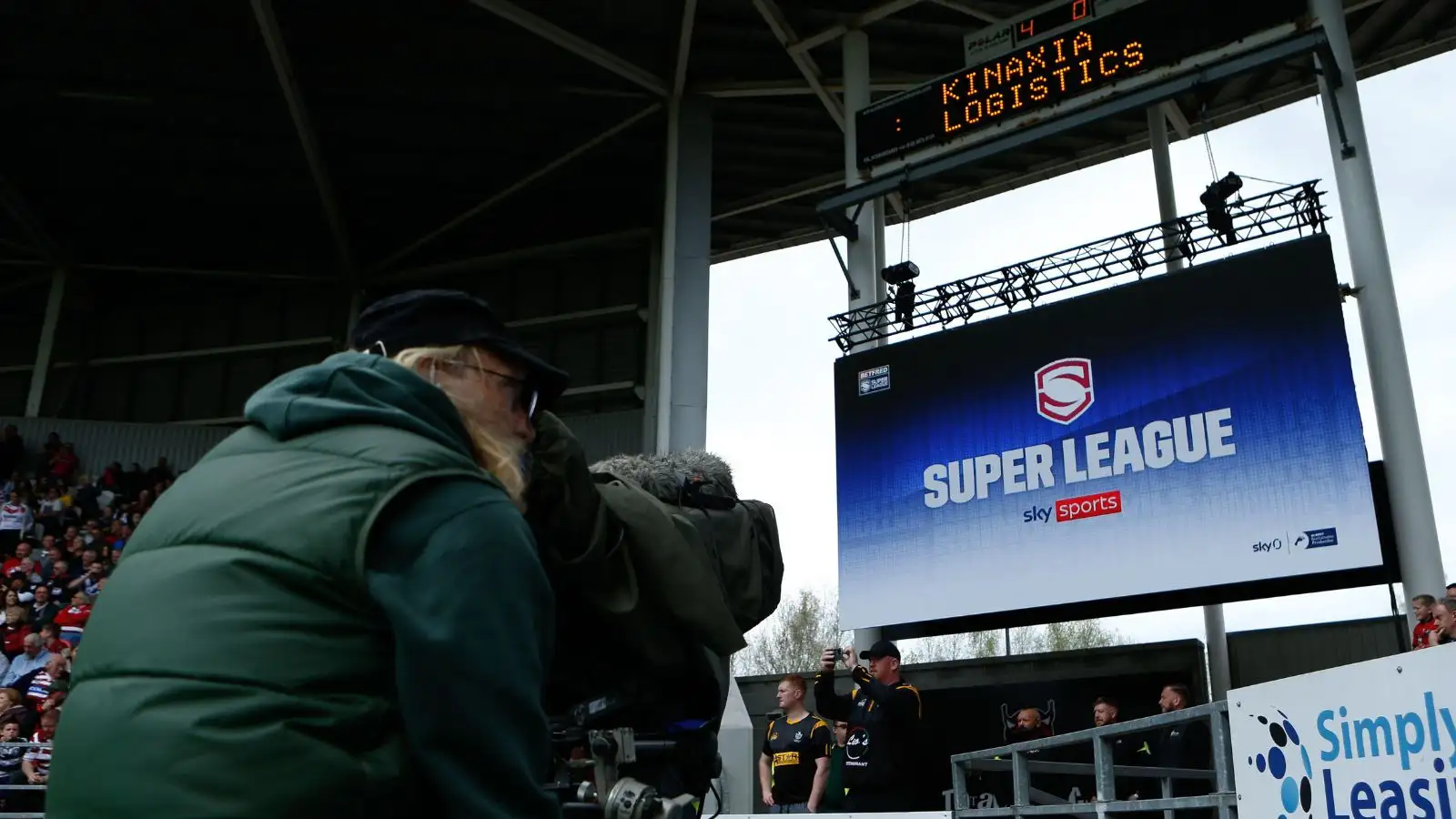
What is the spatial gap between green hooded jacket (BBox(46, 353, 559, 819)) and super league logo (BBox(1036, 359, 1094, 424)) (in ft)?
33.9

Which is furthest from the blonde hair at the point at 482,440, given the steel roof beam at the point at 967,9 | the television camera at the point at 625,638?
the steel roof beam at the point at 967,9

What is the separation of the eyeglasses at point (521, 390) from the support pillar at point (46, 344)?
2309 centimetres

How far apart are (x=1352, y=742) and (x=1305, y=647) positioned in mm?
9838

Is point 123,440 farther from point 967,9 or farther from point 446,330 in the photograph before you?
point 446,330

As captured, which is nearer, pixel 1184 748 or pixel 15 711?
pixel 1184 748

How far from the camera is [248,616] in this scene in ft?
3.71

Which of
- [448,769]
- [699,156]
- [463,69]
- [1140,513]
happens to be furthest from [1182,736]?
[463,69]

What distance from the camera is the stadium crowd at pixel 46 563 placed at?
900 centimetres

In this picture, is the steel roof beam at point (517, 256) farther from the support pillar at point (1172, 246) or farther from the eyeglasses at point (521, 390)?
the eyeglasses at point (521, 390)

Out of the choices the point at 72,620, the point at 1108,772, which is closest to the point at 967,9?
the point at 1108,772

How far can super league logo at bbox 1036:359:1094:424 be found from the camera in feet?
36.1

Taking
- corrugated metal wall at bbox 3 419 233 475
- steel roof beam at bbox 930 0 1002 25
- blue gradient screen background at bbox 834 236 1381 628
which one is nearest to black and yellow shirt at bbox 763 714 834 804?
blue gradient screen background at bbox 834 236 1381 628

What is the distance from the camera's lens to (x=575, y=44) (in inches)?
597

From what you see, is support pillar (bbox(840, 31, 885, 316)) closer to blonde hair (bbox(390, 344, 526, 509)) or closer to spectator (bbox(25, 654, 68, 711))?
spectator (bbox(25, 654, 68, 711))
